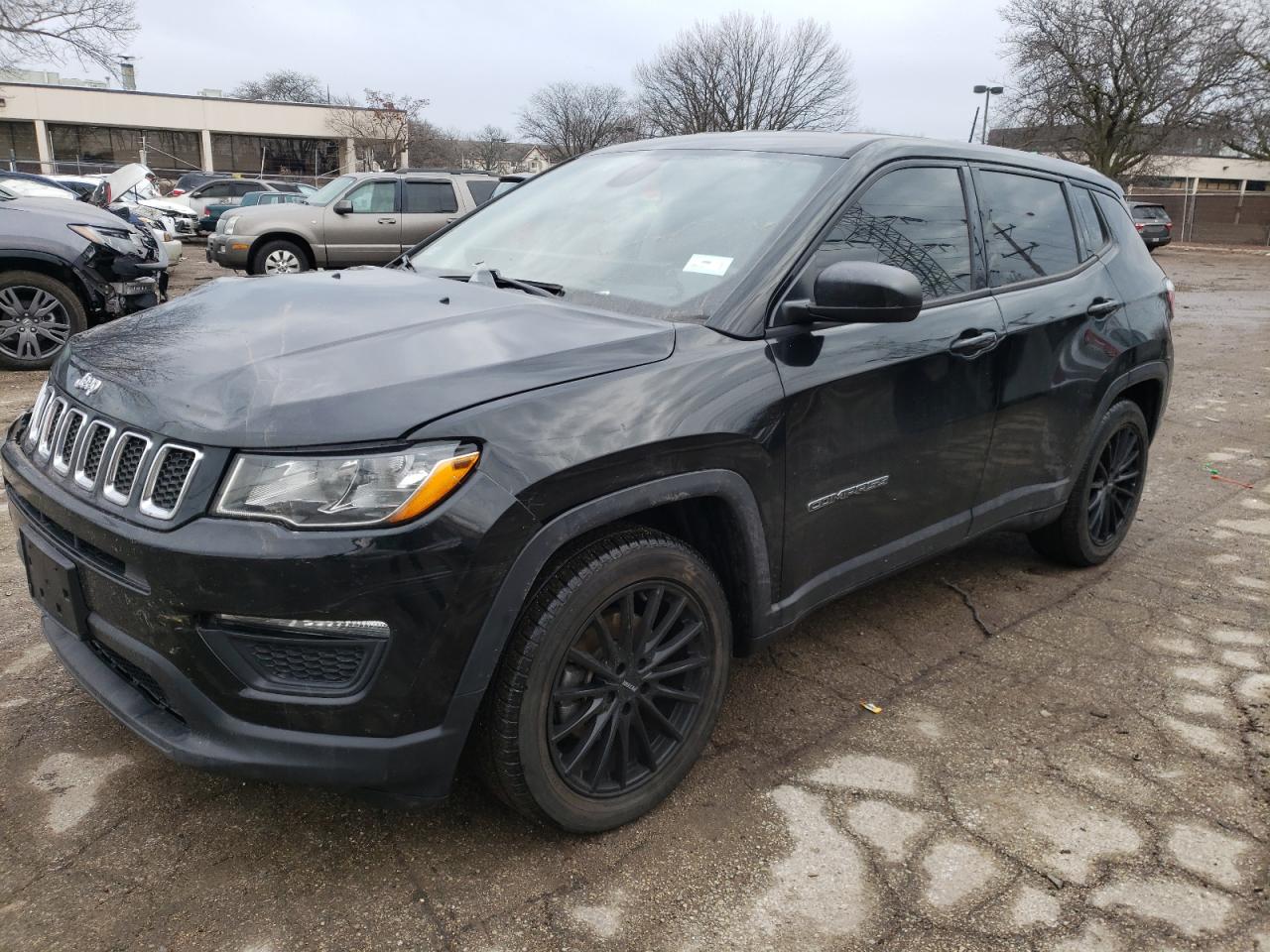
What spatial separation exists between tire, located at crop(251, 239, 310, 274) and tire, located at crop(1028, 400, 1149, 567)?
11786mm

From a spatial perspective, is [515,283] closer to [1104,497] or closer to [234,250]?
[1104,497]

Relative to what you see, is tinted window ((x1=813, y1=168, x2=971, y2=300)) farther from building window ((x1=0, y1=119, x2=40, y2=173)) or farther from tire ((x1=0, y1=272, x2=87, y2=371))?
building window ((x1=0, y1=119, x2=40, y2=173))

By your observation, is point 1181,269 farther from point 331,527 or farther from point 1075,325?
point 331,527

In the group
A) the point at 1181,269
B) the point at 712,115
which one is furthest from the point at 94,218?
the point at 712,115

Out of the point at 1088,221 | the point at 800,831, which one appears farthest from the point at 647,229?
the point at 1088,221

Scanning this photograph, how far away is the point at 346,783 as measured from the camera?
2.07m

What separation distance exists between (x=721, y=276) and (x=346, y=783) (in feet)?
5.34

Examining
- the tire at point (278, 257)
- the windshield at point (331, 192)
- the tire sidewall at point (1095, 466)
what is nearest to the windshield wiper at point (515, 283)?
the tire sidewall at point (1095, 466)

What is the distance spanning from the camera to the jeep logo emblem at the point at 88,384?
2322 mm

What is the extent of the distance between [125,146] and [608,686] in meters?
61.9

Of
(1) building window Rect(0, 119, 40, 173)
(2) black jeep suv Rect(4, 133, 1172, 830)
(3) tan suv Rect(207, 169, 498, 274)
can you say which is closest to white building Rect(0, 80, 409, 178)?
(1) building window Rect(0, 119, 40, 173)

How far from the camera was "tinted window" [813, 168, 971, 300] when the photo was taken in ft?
9.55

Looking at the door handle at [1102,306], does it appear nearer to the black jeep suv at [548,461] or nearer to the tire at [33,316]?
the black jeep suv at [548,461]

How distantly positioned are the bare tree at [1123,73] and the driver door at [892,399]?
3938 cm
